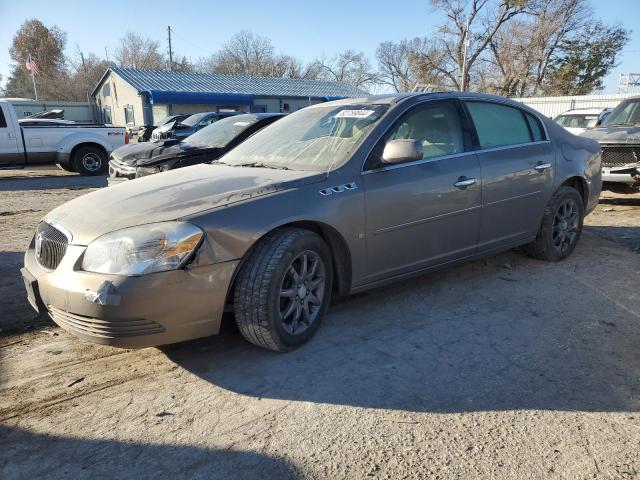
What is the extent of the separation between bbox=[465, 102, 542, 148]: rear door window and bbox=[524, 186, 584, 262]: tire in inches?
27.1

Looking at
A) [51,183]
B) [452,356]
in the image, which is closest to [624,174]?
[452,356]

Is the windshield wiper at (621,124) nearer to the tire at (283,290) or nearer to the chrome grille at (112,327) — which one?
the tire at (283,290)

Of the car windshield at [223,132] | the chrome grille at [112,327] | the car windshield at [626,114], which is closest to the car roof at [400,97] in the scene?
the chrome grille at [112,327]

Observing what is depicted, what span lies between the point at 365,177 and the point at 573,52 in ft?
158

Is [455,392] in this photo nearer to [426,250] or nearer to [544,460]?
[544,460]

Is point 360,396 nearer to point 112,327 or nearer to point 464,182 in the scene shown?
point 112,327

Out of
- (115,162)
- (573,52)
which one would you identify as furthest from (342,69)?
(115,162)

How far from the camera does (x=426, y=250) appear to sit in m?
3.86

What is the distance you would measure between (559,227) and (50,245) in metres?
4.53

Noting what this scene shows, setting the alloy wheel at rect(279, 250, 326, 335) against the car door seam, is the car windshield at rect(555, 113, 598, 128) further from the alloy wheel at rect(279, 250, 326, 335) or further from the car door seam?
the alloy wheel at rect(279, 250, 326, 335)

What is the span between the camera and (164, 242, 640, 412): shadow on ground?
2.75m

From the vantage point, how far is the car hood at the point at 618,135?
8.38 meters

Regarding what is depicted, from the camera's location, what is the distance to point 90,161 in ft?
44.2

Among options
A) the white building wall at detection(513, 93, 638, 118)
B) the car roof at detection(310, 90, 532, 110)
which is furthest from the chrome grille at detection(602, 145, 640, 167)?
the white building wall at detection(513, 93, 638, 118)
